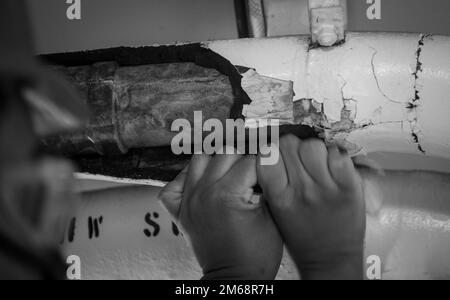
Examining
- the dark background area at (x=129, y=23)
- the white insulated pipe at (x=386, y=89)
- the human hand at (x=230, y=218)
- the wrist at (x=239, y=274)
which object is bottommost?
the wrist at (x=239, y=274)

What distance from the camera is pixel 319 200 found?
2.78 ft

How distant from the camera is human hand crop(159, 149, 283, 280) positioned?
88cm

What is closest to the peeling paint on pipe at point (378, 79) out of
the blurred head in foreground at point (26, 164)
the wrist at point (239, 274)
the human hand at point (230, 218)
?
the human hand at point (230, 218)

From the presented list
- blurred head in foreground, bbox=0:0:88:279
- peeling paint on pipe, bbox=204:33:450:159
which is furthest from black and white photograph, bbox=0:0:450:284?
blurred head in foreground, bbox=0:0:88:279

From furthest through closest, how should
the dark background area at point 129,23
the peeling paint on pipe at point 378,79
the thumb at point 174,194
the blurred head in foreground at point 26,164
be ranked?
the dark background area at point 129,23 → the thumb at point 174,194 → the peeling paint on pipe at point 378,79 → the blurred head in foreground at point 26,164

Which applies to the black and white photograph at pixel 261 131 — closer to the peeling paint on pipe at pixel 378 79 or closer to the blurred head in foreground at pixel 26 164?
the peeling paint on pipe at pixel 378 79

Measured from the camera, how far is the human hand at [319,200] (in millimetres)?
842

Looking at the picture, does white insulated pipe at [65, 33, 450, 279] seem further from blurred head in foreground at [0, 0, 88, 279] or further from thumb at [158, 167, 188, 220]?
blurred head in foreground at [0, 0, 88, 279]

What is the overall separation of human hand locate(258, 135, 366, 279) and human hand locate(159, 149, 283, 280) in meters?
0.04

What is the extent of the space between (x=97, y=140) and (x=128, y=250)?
48 centimetres

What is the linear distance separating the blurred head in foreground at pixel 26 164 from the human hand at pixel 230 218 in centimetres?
58

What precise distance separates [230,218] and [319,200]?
0.58ft
